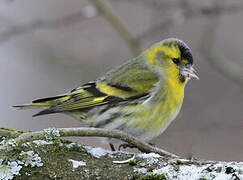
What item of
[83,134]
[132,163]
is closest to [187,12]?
[83,134]

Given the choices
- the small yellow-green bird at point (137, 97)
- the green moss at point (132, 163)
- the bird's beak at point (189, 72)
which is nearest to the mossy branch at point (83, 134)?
the green moss at point (132, 163)

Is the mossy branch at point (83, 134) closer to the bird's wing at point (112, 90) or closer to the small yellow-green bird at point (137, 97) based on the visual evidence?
the small yellow-green bird at point (137, 97)

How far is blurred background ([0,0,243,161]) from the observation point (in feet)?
14.5

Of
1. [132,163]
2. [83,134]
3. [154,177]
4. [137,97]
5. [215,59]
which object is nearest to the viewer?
[154,177]

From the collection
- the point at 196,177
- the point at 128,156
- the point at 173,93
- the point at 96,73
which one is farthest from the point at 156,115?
the point at 96,73

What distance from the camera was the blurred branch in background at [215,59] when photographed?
4.16 metres

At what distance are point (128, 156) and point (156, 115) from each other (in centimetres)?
152

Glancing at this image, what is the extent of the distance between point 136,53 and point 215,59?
2.63 ft

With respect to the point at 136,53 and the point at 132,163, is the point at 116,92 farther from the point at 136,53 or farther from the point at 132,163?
the point at 132,163

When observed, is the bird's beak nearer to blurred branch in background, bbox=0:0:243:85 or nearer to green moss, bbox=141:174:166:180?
blurred branch in background, bbox=0:0:243:85

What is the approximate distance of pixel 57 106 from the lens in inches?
127

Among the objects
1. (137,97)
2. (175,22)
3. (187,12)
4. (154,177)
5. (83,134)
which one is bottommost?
(154,177)

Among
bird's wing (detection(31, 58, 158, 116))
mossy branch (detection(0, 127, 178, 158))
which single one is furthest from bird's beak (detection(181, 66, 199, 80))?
mossy branch (detection(0, 127, 178, 158))

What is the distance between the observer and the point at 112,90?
3.38 m
